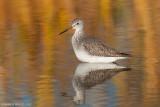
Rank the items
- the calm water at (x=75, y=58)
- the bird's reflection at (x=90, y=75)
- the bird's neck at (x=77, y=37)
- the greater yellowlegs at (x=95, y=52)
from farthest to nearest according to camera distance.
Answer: the bird's neck at (x=77, y=37), the greater yellowlegs at (x=95, y=52), the bird's reflection at (x=90, y=75), the calm water at (x=75, y=58)

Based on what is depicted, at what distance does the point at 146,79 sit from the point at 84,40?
2.61 metres

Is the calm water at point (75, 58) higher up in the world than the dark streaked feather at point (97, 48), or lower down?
lower down

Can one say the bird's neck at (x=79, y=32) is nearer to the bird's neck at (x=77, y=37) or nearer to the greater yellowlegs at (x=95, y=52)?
the bird's neck at (x=77, y=37)

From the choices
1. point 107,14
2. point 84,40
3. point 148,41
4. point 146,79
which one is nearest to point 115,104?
point 146,79

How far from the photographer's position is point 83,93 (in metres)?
10.3

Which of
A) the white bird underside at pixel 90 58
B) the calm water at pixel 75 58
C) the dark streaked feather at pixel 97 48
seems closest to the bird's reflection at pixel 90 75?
the calm water at pixel 75 58

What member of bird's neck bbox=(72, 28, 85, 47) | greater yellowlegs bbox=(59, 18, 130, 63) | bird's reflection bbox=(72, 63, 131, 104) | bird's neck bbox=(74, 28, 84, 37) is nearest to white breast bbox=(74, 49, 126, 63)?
greater yellowlegs bbox=(59, 18, 130, 63)

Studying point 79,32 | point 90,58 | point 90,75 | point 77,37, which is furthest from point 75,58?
point 90,75

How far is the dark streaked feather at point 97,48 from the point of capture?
12.9 metres

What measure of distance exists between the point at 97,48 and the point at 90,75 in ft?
4.59

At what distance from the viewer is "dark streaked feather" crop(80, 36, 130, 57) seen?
507 inches

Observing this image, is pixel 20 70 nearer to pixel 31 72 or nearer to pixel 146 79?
pixel 31 72

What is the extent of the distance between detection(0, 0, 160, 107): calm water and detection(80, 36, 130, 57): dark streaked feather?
0.30m

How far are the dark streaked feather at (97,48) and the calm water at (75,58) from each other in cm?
30
